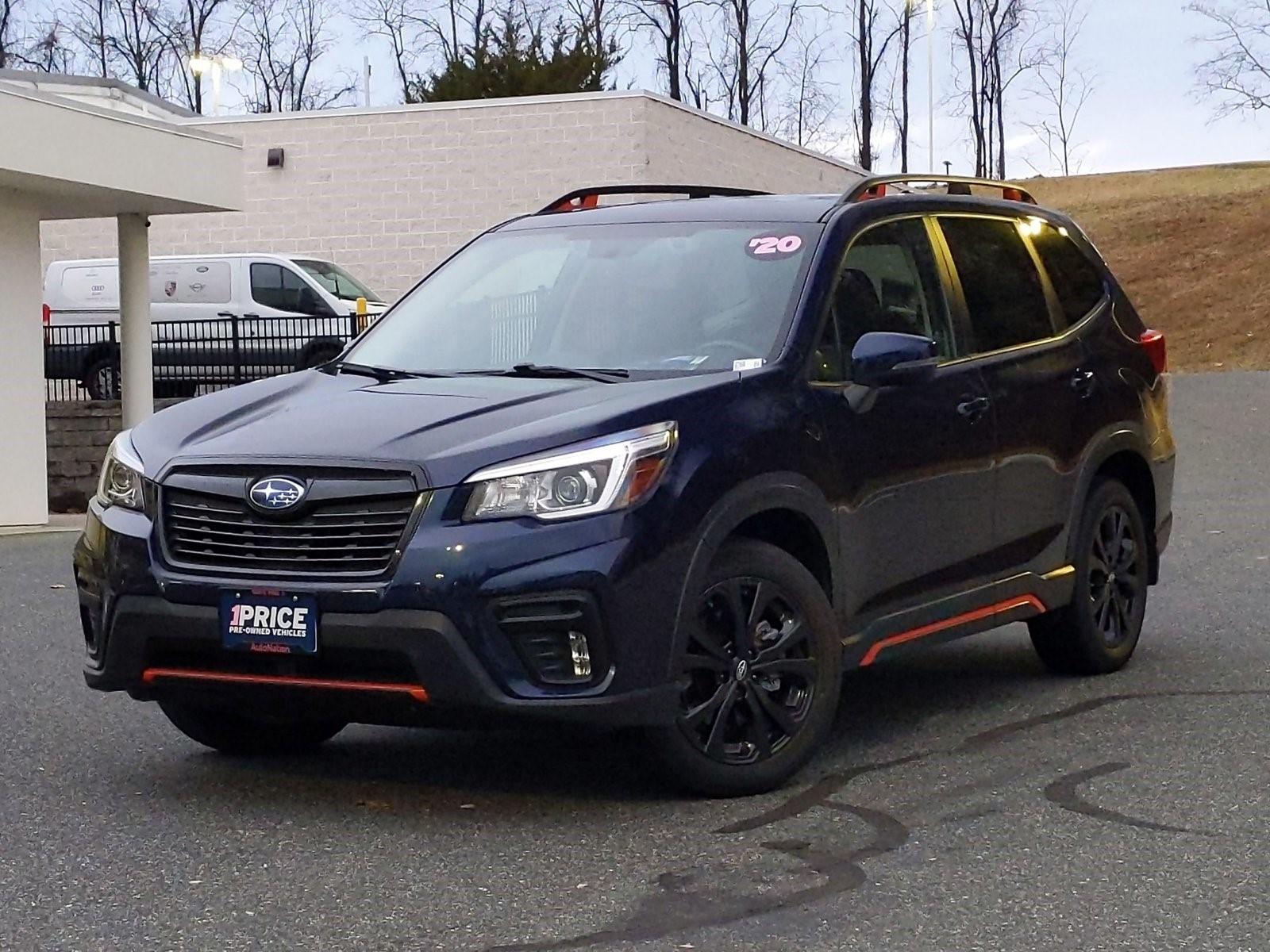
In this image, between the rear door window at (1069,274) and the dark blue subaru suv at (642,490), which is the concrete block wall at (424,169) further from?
the dark blue subaru suv at (642,490)

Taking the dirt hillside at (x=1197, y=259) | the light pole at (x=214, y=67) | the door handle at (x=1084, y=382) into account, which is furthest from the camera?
the light pole at (x=214, y=67)

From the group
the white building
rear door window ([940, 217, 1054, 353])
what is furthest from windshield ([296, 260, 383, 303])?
rear door window ([940, 217, 1054, 353])

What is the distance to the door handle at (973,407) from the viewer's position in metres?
6.73

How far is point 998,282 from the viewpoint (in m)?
7.35

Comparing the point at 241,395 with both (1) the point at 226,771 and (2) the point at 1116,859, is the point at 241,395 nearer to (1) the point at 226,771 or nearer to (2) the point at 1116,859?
(1) the point at 226,771

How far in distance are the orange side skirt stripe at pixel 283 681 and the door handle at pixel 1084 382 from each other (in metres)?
3.28

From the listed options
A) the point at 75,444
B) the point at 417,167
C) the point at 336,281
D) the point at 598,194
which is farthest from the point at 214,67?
the point at 598,194

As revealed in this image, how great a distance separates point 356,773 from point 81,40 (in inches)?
2712

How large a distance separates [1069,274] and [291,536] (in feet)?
12.6

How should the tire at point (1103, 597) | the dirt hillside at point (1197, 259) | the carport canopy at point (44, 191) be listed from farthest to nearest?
the dirt hillside at point (1197, 259) → the carport canopy at point (44, 191) → the tire at point (1103, 597)

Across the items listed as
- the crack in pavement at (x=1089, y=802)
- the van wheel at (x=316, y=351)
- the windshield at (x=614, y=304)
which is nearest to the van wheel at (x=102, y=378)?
the van wheel at (x=316, y=351)

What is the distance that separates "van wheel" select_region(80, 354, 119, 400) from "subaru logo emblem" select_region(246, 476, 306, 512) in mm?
18285

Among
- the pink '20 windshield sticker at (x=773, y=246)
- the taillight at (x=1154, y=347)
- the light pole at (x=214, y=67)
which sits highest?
the light pole at (x=214, y=67)

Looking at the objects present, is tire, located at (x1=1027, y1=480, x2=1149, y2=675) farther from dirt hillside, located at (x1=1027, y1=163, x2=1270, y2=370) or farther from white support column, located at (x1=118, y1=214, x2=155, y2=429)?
dirt hillside, located at (x1=1027, y1=163, x2=1270, y2=370)
